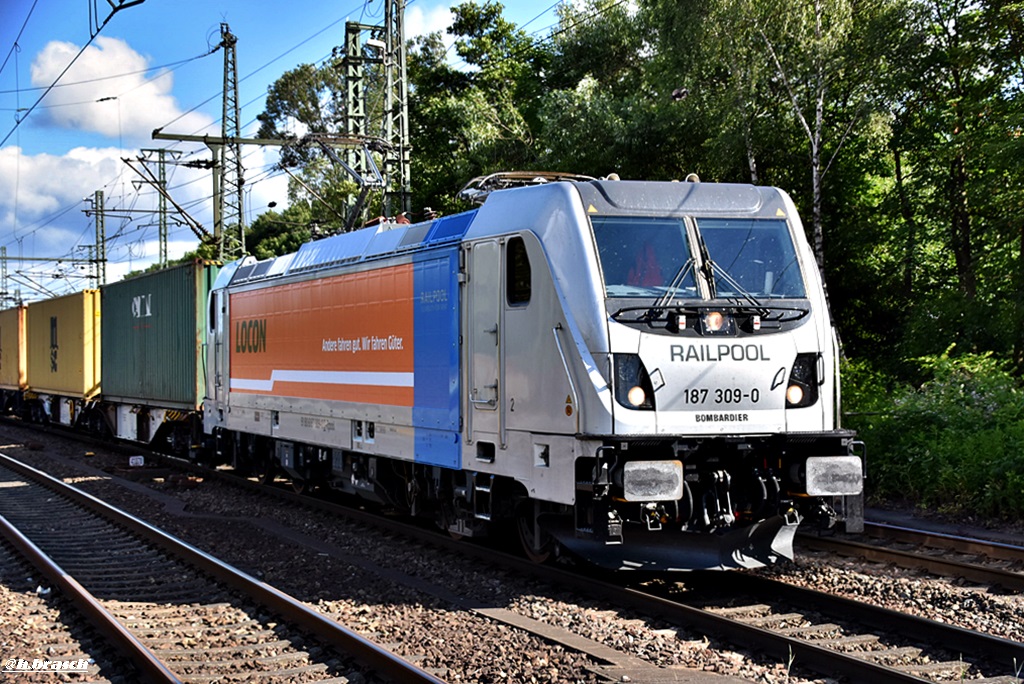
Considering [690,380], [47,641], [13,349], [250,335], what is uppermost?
[13,349]

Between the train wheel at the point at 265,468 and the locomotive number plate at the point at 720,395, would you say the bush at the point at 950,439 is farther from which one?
the train wheel at the point at 265,468

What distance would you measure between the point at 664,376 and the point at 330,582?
3.59 m

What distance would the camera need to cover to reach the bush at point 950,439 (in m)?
11.5

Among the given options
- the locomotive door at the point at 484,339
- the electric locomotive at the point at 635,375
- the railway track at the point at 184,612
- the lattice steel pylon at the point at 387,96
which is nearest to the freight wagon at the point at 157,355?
the lattice steel pylon at the point at 387,96

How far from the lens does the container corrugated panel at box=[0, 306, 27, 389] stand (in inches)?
1275

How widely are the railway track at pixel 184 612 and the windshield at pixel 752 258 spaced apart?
12.9ft

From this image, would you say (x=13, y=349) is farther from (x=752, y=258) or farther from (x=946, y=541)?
(x=946, y=541)

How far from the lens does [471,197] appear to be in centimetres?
1027

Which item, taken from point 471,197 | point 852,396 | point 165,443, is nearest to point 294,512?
point 471,197

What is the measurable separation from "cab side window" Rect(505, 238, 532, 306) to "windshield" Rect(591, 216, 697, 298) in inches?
29.3

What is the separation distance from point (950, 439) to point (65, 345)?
71.7ft

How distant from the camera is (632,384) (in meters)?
7.63

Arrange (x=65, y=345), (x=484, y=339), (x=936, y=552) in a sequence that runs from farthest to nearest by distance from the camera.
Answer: (x=65, y=345) < (x=936, y=552) < (x=484, y=339)

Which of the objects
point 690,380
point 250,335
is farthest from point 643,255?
point 250,335
